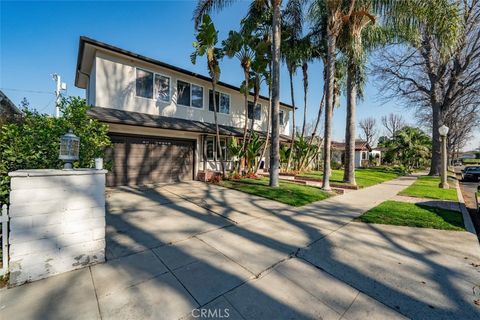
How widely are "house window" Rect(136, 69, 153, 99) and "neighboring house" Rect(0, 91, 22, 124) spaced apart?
20.5 ft

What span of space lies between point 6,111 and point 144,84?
681 cm

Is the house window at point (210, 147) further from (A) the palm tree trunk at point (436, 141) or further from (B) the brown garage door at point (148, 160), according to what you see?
(A) the palm tree trunk at point (436, 141)

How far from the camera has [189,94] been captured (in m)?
12.3

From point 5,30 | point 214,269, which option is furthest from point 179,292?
point 5,30

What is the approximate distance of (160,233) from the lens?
14.8ft

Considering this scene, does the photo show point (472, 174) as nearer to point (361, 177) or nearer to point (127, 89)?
point (361, 177)

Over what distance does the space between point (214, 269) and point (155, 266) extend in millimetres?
905

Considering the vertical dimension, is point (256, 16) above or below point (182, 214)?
above

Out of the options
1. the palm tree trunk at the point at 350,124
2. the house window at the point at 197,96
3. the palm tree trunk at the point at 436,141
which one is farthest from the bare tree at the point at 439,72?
the house window at the point at 197,96

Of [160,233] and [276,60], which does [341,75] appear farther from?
[160,233]

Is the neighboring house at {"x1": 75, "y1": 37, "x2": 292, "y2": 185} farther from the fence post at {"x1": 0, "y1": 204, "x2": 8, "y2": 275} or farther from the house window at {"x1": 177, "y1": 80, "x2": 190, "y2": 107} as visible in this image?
the fence post at {"x1": 0, "y1": 204, "x2": 8, "y2": 275}

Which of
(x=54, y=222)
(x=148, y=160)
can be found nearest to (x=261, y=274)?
(x=54, y=222)

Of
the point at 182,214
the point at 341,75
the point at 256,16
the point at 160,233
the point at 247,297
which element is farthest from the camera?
the point at 341,75

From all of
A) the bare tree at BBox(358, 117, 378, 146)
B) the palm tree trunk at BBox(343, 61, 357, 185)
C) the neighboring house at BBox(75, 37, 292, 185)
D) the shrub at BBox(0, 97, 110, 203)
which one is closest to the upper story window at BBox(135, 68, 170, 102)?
the neighboring house at BBox(75, 37, 292, 185)
